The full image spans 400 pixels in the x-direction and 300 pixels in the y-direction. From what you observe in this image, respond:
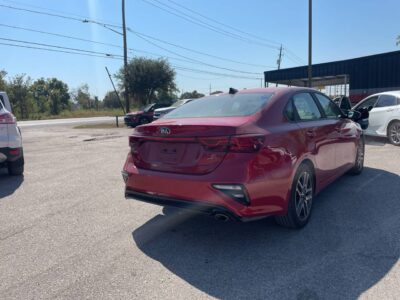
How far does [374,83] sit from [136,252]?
23.4 meters

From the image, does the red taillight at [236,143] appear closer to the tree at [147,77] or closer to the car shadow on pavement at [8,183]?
the car shadow on pavement at [8,183]

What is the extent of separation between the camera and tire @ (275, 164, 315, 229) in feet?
11.6

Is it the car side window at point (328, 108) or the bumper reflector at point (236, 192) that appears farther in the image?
the car side window at point (328, 108)

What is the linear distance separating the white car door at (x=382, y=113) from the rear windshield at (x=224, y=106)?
7491 mm

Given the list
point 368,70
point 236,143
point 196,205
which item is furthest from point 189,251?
point 368,70

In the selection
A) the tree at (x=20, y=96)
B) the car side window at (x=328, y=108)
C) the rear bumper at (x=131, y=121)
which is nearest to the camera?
the car side window at (x=328, y=108)

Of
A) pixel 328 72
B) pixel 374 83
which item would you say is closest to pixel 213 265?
pixel 374 83

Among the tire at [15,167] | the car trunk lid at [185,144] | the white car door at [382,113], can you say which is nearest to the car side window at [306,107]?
the car trunk lid at [185,144]

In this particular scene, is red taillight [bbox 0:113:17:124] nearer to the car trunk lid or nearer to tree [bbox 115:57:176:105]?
the car trunk lid

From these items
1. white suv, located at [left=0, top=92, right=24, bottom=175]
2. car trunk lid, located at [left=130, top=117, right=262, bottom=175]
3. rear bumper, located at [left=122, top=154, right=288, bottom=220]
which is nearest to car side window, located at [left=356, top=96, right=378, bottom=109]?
rear bumper, located at [left=122, top=154, right=288, bottom=220]

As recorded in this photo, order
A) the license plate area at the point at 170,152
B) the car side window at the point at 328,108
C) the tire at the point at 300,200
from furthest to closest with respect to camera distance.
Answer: the car side window at the point at 328,108
the tire at the point at 300,200
the license plate area at the point at 170,152

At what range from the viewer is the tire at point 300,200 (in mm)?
3533

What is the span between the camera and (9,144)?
6.39 m

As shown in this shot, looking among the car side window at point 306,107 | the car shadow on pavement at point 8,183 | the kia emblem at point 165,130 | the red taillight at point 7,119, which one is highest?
the car side window at point 306,107
